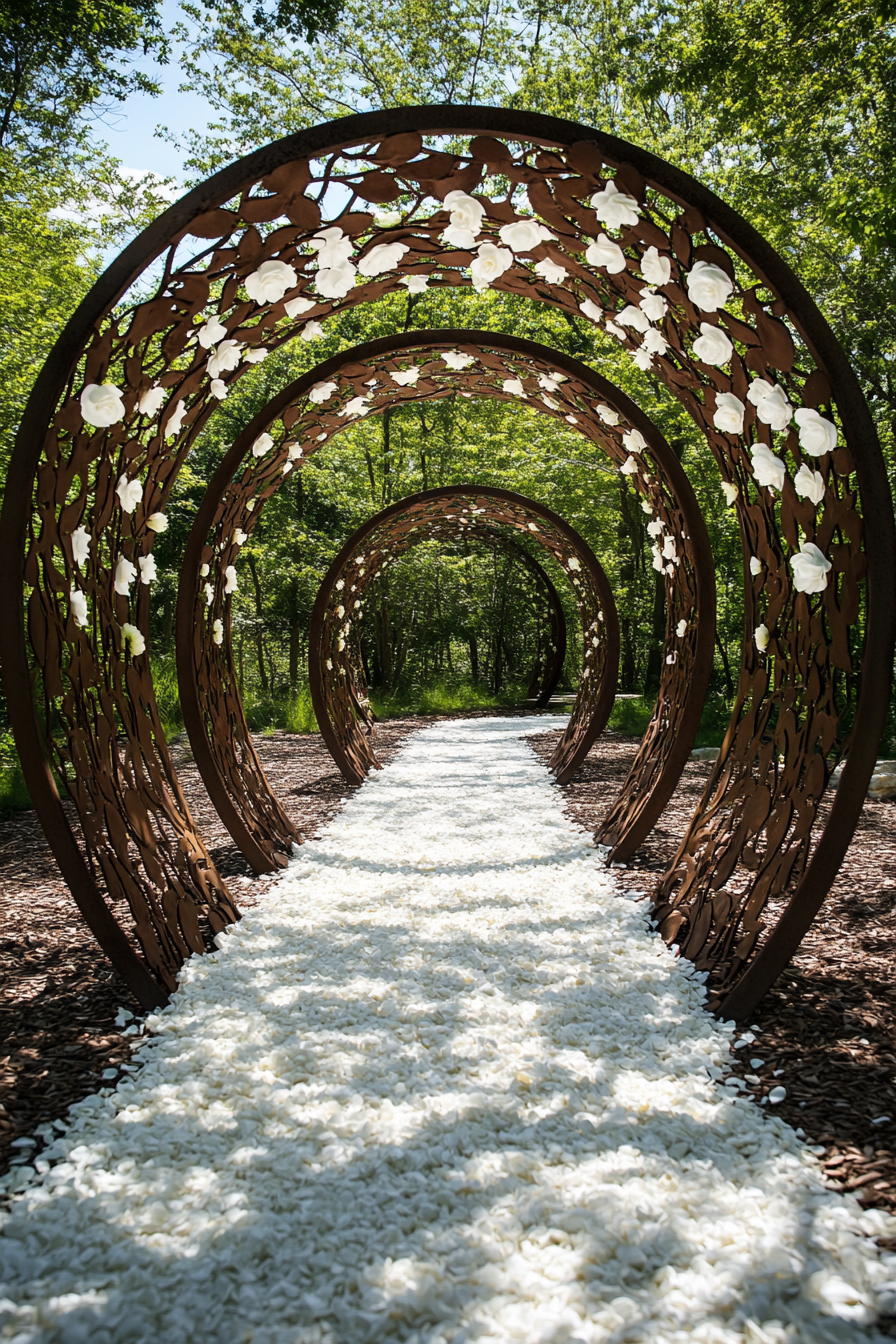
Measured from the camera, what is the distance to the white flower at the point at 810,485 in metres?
2.18

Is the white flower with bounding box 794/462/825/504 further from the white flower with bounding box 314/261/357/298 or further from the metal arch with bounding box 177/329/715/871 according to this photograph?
the white flower with bounding box 314/261/357/298

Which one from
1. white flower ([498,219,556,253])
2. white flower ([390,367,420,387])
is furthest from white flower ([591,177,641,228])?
white flower ([390,367,420,387])

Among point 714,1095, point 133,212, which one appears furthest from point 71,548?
point 133,212

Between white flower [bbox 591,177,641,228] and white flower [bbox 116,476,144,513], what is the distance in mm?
1740

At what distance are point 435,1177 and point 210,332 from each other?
265 cm

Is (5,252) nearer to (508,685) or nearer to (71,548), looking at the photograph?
(71,548)

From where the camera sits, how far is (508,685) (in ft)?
57.3

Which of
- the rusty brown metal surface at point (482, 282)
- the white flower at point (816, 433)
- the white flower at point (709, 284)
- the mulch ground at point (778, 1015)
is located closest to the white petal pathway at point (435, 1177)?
the mulch ground at point (778, 1015)

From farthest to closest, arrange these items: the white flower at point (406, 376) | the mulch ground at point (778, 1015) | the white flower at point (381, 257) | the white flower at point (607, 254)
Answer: the white flower at point (406, 376)
the white flower at point (381, 257)
the white flower at point (607, 254)
the mulch ground at point (778, 1015)

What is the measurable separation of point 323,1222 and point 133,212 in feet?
42.2

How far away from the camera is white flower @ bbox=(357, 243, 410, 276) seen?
2807 millimetres

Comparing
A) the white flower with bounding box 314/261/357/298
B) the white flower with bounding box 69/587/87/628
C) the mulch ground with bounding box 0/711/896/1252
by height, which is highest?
the white flower with bounding box 314/261/357/298

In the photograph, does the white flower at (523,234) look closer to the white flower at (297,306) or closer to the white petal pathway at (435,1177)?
the white flower at (297,306)

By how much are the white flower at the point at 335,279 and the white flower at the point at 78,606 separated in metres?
1.39
